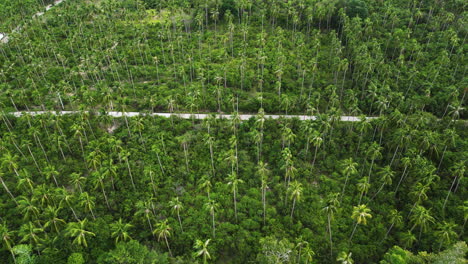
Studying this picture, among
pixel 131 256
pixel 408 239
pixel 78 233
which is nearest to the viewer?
pixel 131 256

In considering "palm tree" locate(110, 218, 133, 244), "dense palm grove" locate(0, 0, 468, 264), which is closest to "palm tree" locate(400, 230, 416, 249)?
"dense palm grove" locate(0, 0, 468, 264)

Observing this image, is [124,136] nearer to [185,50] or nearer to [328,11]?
[185,50]

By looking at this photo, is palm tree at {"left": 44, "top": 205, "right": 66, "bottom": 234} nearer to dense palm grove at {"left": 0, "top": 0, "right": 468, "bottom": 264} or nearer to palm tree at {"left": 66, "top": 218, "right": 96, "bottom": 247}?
dense palm grove at {"left": 0, "top": 0, "right": 468, "bottom": 264}

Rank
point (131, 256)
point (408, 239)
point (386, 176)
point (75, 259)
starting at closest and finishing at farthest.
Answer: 1. point (131, 256)
2. point (75, 259)
3. point (408, 239)
4. point (386, 176)

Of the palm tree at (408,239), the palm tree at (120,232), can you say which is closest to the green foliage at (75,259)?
the palm tree at (120,232)

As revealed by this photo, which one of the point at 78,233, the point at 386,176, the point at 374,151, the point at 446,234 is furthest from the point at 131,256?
the point at 374,151

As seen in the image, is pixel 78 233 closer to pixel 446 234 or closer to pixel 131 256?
pixel 131 256

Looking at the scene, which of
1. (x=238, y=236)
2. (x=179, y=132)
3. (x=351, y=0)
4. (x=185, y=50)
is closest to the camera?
(x=238, y=236)

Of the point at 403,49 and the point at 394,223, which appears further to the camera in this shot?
the point at 403,49

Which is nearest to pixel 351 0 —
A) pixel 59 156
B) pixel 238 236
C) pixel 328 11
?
pixel 328 11
